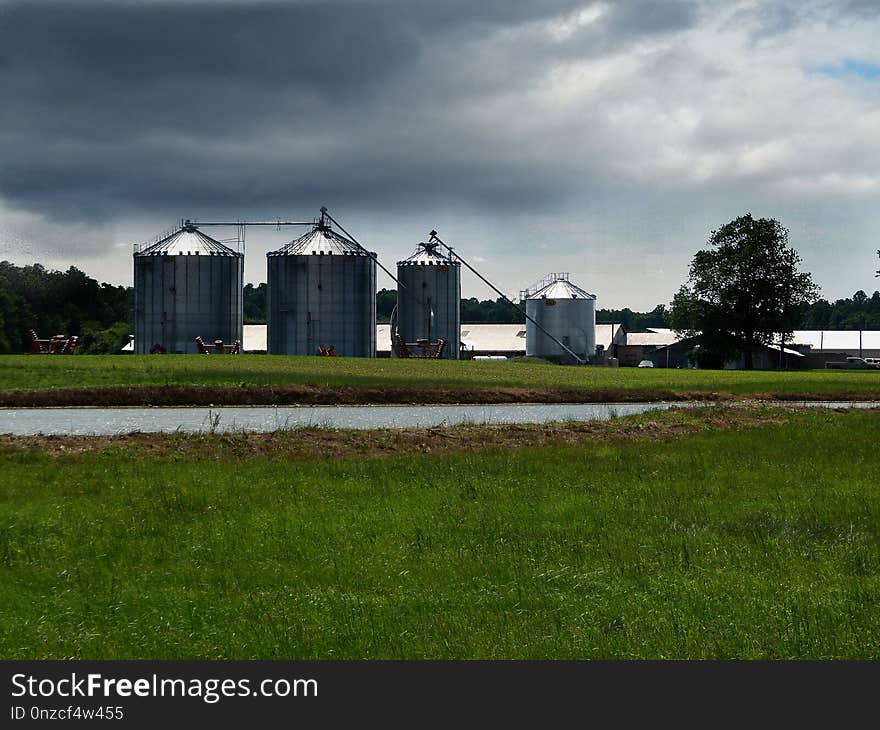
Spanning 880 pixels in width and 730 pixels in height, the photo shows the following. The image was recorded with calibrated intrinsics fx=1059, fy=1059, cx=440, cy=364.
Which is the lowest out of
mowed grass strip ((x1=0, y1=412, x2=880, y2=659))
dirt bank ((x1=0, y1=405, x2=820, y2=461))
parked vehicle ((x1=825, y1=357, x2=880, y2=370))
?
mowed grass strip ((x1=0, y1=412, x2=880, y2=659))

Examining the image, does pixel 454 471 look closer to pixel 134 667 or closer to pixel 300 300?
pixel 134 667

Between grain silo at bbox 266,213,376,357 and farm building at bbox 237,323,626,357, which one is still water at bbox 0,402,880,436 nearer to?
grain silo at bbox 266,213,376,357

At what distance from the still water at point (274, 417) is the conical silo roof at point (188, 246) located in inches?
2342

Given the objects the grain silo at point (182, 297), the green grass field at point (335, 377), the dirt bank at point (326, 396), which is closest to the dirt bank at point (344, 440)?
the dirt bank at point (326, 396)

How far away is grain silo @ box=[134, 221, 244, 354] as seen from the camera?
95500 millimetres

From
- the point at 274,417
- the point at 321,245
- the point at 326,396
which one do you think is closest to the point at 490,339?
the point at 321,245

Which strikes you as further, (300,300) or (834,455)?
(300,300)

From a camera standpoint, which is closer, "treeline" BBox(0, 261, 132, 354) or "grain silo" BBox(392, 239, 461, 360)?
"grain silo" BBox(392, 239, 461, 360)

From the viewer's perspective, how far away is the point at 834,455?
21.2 meters

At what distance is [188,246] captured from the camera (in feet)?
323

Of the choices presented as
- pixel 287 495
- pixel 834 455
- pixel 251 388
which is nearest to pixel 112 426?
pixel 251 388

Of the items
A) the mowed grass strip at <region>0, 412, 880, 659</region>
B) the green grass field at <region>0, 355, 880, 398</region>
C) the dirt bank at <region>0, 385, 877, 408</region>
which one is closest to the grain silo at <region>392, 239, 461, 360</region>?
the green grass field at <region>0, 355, 880, 398</region>

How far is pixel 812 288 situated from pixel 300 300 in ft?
167

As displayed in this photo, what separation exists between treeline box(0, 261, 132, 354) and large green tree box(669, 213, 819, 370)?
2603 inches
